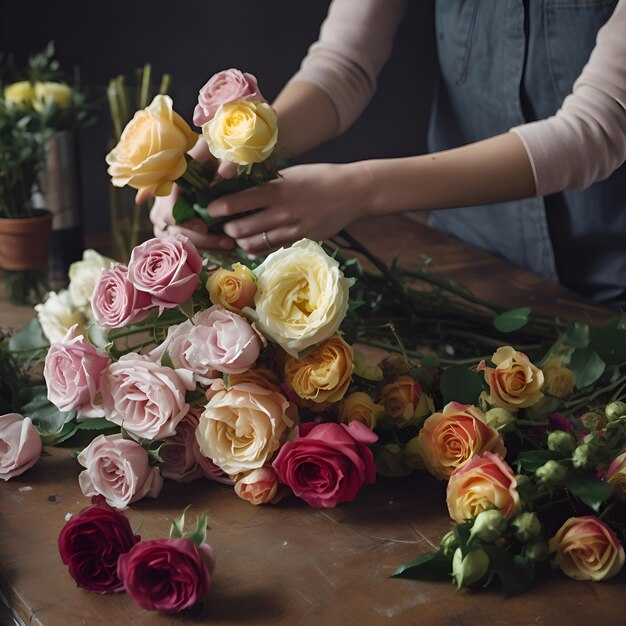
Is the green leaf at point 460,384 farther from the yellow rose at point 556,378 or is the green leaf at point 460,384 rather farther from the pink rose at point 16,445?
the pink rose at point 16,445

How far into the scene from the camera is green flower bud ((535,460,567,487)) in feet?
2.52

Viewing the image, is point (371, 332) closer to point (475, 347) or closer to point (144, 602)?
point (475, 347)

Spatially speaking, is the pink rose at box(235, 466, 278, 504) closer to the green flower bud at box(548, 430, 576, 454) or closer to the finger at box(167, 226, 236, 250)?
the green flower bud at box(548, 430, 576, 454)

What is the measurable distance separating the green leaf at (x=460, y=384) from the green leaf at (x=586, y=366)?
0.35 feet

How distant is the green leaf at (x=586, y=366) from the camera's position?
0.93 metres

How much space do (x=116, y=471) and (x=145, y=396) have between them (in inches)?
3.1

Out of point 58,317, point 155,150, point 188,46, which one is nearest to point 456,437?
point 155,150

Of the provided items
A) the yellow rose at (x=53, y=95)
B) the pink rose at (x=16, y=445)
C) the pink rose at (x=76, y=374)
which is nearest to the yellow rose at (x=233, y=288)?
the pink rose at (x=76, y=374)

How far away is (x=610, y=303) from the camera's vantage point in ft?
4.71

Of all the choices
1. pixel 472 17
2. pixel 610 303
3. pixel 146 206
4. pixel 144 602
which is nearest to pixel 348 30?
pixel 472 17

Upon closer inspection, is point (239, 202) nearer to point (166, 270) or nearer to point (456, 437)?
point (166, 270)

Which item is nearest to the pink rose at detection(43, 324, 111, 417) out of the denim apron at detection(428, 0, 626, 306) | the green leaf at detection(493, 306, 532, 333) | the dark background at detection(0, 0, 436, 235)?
the green leaf at detection(493, 306, 532, 333)

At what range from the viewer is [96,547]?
75cm

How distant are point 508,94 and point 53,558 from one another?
41.0 inches
